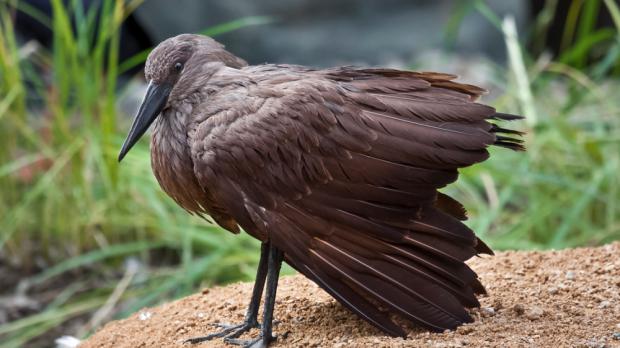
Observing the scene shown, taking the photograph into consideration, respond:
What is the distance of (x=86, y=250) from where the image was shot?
5266mm

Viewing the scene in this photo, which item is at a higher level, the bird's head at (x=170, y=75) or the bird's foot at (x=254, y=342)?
the bird's head at (x=170, y=75)

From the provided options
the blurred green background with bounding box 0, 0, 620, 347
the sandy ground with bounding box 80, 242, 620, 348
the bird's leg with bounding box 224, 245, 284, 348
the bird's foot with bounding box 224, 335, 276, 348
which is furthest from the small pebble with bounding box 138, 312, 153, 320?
the blurred green background with bounding box 0, 0, 620, 347

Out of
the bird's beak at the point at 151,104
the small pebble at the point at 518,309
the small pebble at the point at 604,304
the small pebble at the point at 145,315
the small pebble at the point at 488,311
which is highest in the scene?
the bird's beak at the point at 151,104

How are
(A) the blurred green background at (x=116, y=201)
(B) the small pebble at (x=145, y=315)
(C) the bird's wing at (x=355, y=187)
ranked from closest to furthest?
(C) the bird's wing at (x=355, y=187), (B) the small pebble at (x=145, y=315), (A) the blurred green background at (x=116, y=201)

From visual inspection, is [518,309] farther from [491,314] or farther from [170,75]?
[170,75]

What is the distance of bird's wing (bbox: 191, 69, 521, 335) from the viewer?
9.10ft

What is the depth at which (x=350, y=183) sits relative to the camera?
2.80 metres

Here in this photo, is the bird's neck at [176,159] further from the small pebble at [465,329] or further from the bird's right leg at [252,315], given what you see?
the small pebble at [465,329]

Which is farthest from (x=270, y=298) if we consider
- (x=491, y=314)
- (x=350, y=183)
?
(x=491, y=314)

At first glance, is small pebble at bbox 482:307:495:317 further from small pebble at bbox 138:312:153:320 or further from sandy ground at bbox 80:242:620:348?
small pebble at bbox 138:312:153:320

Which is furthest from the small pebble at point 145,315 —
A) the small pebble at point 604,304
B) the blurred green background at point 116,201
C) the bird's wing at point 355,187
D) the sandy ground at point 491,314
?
the small pebble at point 604,304

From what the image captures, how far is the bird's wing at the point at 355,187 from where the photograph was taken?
2773mm

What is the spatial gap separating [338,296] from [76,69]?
2.90m

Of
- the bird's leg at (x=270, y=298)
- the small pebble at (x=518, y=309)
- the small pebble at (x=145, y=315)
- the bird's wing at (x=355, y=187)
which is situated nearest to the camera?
the bird's wing at (x=355, y=187)
